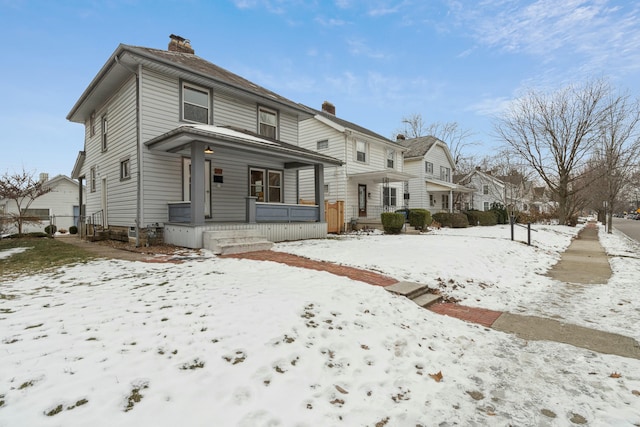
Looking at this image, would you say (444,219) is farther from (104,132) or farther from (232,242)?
(104,132)

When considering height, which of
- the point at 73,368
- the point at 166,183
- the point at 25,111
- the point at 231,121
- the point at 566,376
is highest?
the point at 25,111

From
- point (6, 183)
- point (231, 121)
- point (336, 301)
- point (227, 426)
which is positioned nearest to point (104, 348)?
point (227, 426)

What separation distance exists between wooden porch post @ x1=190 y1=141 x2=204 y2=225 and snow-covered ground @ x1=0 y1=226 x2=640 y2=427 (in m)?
3.75

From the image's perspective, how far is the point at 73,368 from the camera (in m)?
2.43

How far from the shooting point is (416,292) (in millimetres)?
5527

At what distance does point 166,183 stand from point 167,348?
8.98m

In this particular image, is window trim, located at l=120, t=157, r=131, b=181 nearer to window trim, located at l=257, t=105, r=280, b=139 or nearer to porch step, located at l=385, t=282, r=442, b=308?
window trim, located at l=257, t=105, r=280, b=139

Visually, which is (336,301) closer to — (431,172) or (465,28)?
(465,28)

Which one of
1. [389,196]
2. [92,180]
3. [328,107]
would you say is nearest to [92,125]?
[92,180]

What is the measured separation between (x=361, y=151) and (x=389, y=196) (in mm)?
4046

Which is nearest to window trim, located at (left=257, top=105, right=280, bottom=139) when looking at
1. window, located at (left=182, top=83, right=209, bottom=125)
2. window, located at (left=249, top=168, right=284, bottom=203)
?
window, located at (left=249, top=168, right=284, bottom=203)

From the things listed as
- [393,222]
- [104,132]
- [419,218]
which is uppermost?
[104,132]

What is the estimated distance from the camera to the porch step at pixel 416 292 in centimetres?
524

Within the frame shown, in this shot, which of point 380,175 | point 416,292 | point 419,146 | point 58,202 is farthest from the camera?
point 419,146
